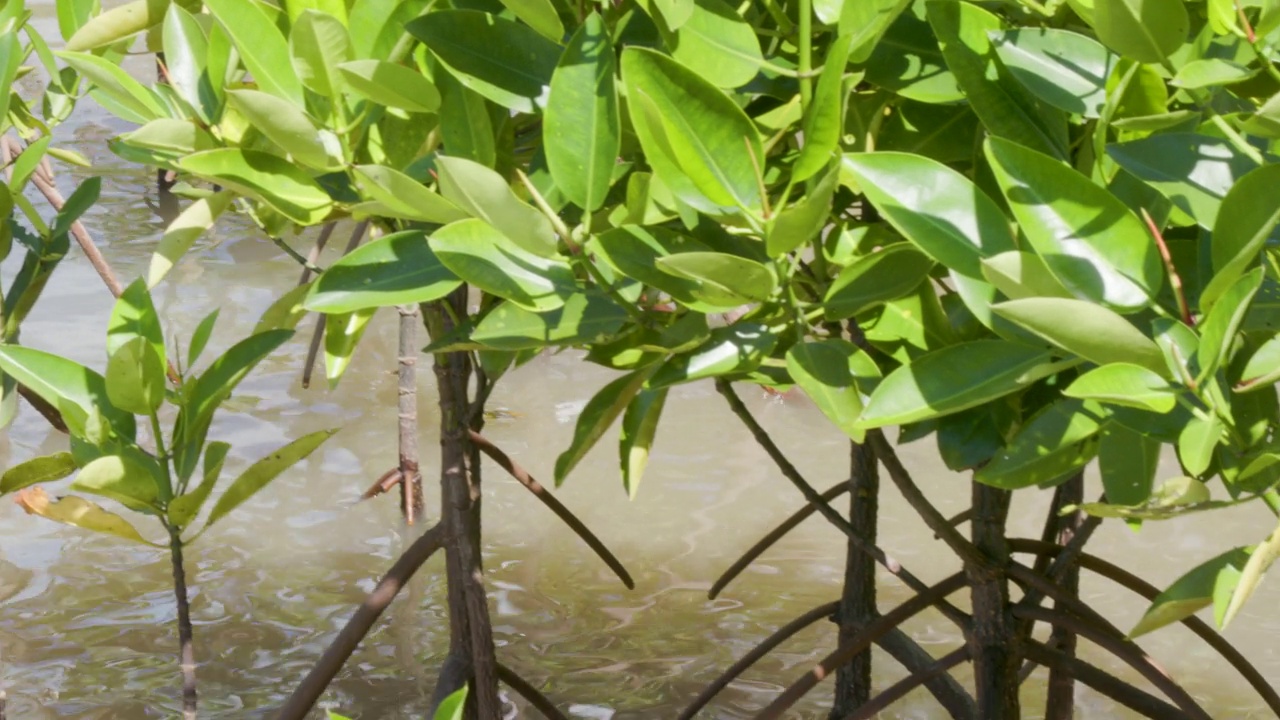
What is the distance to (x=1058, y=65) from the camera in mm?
472

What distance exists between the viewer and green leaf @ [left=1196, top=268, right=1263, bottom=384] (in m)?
0.36

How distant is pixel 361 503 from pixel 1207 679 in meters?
1.16

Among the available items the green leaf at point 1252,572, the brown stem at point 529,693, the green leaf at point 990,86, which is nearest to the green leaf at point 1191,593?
the green leaf at point 1252,572

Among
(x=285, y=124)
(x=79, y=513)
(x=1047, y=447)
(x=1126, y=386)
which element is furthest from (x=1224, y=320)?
(x=79, y=513)

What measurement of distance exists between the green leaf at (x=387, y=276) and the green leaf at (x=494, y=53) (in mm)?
68

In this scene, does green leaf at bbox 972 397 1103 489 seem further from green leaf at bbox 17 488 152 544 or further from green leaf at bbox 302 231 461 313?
green leaf at bbox 17 488 152 544

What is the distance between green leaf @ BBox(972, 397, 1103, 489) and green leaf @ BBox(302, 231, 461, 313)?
0.23 metres

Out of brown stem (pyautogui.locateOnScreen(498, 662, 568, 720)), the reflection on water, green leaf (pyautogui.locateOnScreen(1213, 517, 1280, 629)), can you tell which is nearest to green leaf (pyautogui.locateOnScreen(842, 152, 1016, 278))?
green leaf (pyautogui.locateOnScreen(1213, 517, 1280, 629))

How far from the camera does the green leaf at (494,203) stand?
0.43 metres

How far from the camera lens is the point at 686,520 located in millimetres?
1833

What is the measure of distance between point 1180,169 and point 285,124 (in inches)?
12.8

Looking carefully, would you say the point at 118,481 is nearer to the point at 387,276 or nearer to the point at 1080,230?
the point at 387,276

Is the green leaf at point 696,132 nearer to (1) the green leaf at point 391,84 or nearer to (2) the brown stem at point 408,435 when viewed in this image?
(1) the green leaf at point 391,84

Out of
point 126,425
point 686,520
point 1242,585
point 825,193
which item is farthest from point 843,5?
point 686,520
